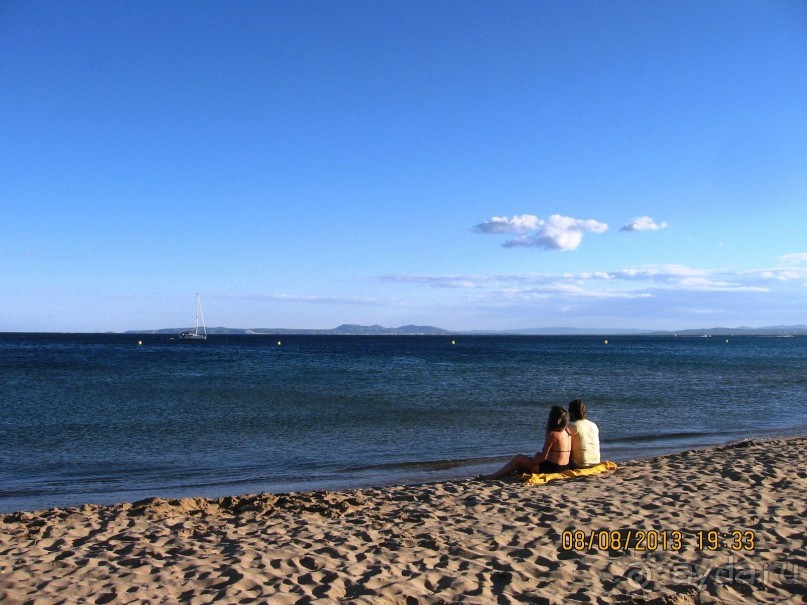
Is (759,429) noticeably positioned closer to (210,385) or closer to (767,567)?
(767,567)

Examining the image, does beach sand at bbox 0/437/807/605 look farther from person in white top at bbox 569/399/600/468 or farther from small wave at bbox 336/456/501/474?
small wave at bbox 336/456/501/474

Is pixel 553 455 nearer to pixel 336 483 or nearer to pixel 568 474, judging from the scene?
pixel 568 474

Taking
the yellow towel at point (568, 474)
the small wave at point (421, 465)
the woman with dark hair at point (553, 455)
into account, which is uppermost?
the woman with dark hair at point (553, 455)

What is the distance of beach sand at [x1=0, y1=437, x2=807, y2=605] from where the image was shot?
16.8ft

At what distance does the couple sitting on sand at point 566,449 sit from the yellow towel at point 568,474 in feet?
0.32

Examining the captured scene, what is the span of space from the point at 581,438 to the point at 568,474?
0.60 metres

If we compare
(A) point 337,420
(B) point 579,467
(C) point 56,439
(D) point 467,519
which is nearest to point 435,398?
(A) point 337,420

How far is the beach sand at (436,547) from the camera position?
513cm

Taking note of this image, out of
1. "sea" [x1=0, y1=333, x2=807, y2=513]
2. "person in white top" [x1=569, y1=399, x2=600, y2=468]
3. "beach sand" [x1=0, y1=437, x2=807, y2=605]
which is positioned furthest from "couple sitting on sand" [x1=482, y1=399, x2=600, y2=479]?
"sea" [x1=0, y1=333, x2=807, y2=513]

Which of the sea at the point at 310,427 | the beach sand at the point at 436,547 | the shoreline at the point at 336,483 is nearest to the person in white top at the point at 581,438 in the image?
the beach sand at the point at 436,547

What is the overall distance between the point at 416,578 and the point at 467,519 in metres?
2.03

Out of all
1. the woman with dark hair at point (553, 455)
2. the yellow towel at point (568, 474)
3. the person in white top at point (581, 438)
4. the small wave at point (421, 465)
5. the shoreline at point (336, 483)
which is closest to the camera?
the yellow towel at point (568, 474)

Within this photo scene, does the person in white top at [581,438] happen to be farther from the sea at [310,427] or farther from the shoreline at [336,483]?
the sea at [310,427]

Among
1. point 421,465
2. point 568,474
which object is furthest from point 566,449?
point 421,465
